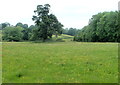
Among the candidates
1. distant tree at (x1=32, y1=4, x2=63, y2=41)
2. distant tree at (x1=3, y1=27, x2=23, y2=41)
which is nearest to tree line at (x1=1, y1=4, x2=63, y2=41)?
distant tree at (x1=32, y1=4, x2=63, y2=41)

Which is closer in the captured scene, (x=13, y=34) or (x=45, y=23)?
(x=45, y=23)

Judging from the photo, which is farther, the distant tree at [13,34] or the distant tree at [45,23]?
the distant tree at [13,34]

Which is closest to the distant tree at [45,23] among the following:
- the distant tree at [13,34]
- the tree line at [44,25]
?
the tree line at [44,25]

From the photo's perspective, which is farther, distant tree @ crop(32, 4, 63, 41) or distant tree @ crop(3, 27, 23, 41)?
distant tree @ crop(3, 27, 23, 41)

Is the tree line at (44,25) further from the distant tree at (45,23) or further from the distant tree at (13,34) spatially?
the distant tree at (13,34)

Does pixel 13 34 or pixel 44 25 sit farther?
pixel 13 34

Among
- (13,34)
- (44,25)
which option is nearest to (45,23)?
(44,25)

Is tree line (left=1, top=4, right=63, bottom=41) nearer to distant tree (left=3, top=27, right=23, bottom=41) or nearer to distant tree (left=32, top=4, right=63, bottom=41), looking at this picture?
distant tree (left=32, top=4, right=63, bottom=41)

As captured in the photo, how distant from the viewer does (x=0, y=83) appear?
33.6ft

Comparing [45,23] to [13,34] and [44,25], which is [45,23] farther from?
[13,34]

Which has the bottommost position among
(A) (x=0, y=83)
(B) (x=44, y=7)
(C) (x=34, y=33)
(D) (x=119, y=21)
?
(A) (x=0, y=83)

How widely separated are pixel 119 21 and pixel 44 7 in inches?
1402

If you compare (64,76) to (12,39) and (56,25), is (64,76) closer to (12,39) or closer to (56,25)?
(56,25)

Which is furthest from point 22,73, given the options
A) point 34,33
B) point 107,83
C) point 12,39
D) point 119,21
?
point 12,39
